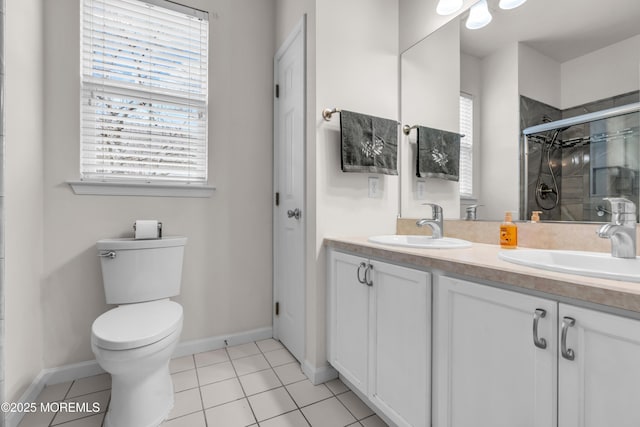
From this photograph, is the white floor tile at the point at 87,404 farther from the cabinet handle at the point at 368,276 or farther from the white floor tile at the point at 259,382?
the cabinet handle at the point at 368,276

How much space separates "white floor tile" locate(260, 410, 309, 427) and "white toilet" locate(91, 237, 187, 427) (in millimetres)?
496

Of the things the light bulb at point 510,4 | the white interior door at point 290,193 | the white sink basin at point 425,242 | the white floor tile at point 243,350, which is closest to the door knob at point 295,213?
the white interior door at point 290,193

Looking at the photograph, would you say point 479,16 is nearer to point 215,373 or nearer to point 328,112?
point 328,112

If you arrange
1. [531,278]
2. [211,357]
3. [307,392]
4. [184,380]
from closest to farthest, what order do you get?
[531,278] < [307,392] < [184,380] < [211,357]

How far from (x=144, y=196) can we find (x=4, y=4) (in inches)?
40.2

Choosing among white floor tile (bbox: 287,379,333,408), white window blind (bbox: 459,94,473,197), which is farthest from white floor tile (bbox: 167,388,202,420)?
white window blind (bbox: 459,94,473,197)

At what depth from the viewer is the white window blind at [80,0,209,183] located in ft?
5.73

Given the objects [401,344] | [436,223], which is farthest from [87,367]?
[436,223]

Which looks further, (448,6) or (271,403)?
(448,6)

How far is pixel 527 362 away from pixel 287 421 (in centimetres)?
108

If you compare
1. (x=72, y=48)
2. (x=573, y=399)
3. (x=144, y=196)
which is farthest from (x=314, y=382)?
(x=72, y=48)

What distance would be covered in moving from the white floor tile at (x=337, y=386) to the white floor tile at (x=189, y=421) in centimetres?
65

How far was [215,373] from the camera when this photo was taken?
176 cm

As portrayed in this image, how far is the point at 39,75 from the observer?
62.0 inches
